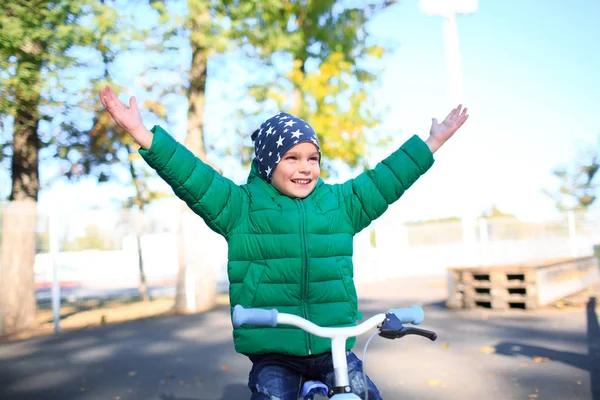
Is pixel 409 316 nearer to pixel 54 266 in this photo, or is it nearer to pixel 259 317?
pixel 259 317

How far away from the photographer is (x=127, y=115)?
88.0 inches

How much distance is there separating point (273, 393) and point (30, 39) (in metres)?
8.07

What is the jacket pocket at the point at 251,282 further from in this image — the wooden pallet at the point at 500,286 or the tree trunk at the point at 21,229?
the tree trunk at the point at 21,229

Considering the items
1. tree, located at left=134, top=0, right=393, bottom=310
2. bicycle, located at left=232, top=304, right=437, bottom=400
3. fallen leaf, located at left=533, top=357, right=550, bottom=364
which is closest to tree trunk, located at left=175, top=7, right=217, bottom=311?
tree, located at left=134, top=0, right=393, bottom=310

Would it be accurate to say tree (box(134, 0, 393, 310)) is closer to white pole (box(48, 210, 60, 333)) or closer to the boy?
white pole (box(48, 210, 60, 333))

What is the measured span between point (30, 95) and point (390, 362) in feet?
22.1

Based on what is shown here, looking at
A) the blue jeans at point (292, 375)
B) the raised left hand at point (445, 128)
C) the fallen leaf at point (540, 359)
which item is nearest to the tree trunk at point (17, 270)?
the fallen leaf at point (540, 359)

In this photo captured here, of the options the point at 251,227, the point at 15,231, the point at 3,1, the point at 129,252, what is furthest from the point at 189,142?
the point at 251,227

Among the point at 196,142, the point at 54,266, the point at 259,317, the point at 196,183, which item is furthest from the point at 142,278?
the point at 259,317

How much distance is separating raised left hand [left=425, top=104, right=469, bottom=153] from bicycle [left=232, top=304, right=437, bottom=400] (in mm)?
975

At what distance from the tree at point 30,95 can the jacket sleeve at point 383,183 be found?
7.37 m

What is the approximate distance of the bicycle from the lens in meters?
1.78

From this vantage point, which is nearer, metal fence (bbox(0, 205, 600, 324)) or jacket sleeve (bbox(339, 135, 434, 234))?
jacket sleeve (bbox(339, 135, 434, 234))

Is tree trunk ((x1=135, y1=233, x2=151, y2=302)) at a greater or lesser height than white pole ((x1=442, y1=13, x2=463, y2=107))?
lesser
